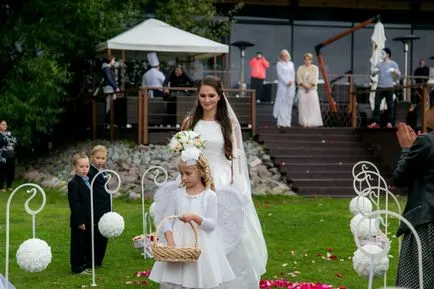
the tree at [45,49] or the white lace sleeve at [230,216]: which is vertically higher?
the tree at [45,49]

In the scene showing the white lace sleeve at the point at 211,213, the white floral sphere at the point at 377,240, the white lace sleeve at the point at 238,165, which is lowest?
the white floral sphere at the point at 377,240

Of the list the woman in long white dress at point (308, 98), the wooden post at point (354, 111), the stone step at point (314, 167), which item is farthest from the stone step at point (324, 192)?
the woman in long white dress at point (308, 98)

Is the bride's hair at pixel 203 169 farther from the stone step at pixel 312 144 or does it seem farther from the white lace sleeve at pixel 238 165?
the stone step at pixel 312 144

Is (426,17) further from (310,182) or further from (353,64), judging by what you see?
(310,182)

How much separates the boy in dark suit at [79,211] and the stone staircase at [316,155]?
8637mm

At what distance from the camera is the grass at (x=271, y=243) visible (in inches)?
349

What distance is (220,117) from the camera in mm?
7969

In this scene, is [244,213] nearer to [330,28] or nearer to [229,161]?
[229,161]

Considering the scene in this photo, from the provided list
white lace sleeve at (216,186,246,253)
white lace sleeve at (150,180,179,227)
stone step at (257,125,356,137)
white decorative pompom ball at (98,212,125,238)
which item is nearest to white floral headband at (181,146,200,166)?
A: white lace sleeve at (150,180,179,227)

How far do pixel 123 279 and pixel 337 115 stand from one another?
14.0 meters

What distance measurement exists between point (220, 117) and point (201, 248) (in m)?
1.79

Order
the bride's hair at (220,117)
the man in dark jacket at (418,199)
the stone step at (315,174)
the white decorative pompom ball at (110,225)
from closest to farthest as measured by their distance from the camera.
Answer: the man in dark jacket at (418,199) → the bride's hair at (220,117) → the white decorative pompom ball at (110,225) → the stone step at (315,174)

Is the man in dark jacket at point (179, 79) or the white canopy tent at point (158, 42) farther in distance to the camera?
the man in dark jacket at point (179, 79)

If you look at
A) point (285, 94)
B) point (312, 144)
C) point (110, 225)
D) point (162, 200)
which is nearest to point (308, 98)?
point (285, 94)
